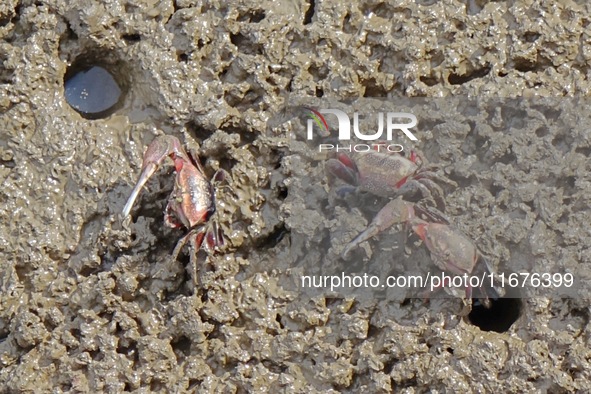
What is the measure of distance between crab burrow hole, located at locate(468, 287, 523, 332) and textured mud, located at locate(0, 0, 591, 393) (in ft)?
0.12

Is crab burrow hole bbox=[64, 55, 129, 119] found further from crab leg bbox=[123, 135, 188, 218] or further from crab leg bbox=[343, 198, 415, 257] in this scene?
crab leg bbox=[343, 198, 415, 257]

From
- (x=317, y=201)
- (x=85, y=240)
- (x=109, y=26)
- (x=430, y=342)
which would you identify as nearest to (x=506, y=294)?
(x=430, y=342)

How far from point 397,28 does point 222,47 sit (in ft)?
1.61

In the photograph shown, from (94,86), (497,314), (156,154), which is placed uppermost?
(94,86)

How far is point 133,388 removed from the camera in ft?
7.76

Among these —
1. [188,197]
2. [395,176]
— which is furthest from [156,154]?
[395,176]

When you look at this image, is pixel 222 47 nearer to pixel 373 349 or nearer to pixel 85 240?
pixel 85 240

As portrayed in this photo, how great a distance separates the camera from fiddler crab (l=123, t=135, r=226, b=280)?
2.34 meters

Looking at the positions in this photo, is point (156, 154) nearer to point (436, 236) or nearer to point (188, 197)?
point (188, 197)

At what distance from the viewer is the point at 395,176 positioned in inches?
91.9

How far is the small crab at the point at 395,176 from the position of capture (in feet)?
7.66

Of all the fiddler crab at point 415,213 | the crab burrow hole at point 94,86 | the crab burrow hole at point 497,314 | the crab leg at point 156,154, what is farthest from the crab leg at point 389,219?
the crab burrow hole at point 94,86

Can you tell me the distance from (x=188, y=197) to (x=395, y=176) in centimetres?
54

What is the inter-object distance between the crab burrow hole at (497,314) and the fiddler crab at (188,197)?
701 mm
